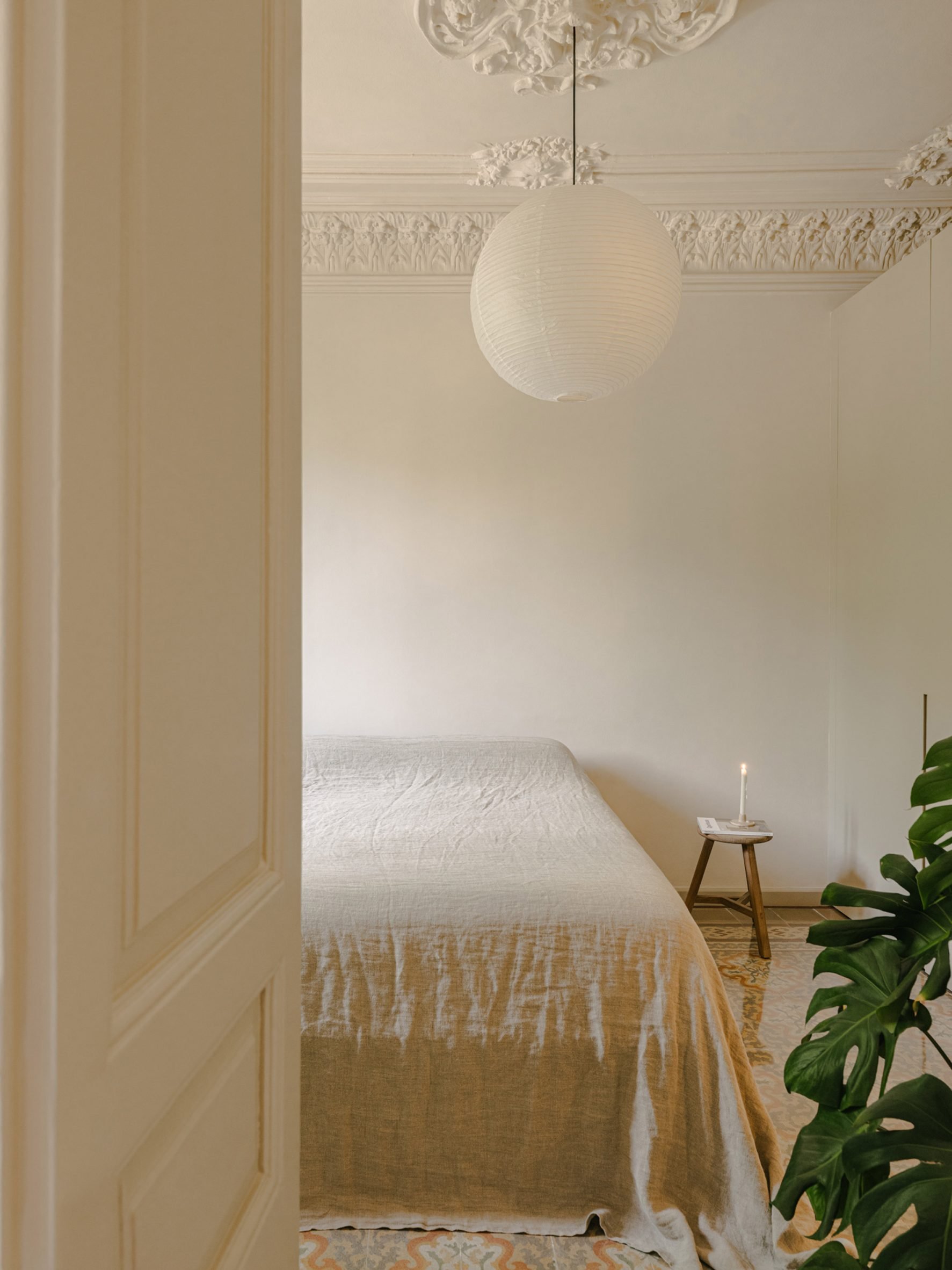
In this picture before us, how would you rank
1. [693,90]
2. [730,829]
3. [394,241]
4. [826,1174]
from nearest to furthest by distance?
1. [826,1174]
2. [693,90]
3. [730,829]
4. [394,241]

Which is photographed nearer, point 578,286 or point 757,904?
point 578,286

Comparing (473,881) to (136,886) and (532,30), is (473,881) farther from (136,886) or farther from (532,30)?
(532,30)

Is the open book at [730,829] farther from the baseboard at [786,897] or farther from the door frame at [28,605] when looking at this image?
the door frame at [28,605]

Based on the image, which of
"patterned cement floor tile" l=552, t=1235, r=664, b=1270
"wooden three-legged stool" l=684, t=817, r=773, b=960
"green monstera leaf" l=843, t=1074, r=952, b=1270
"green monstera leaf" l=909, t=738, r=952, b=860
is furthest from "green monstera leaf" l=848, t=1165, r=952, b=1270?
"wooden three-legged stool" l=684, t=817, r=773, b=960

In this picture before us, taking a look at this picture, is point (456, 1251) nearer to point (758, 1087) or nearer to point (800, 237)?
point (758, 1087)

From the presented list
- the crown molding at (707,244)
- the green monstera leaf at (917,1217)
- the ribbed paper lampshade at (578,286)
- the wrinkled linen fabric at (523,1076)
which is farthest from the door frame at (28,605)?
the crown molding at (707,244)

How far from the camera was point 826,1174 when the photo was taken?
38.1 inches

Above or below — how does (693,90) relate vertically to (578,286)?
above

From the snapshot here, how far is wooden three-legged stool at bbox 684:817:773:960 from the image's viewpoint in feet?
9.98

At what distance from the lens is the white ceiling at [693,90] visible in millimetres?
2541

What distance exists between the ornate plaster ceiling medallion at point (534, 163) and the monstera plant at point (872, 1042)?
291cm

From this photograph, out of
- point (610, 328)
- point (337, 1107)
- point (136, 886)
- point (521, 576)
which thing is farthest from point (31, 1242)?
point (521, 576)

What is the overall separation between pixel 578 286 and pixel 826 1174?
180cm

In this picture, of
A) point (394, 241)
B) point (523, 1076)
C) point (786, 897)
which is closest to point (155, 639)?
point (523, 1076)
